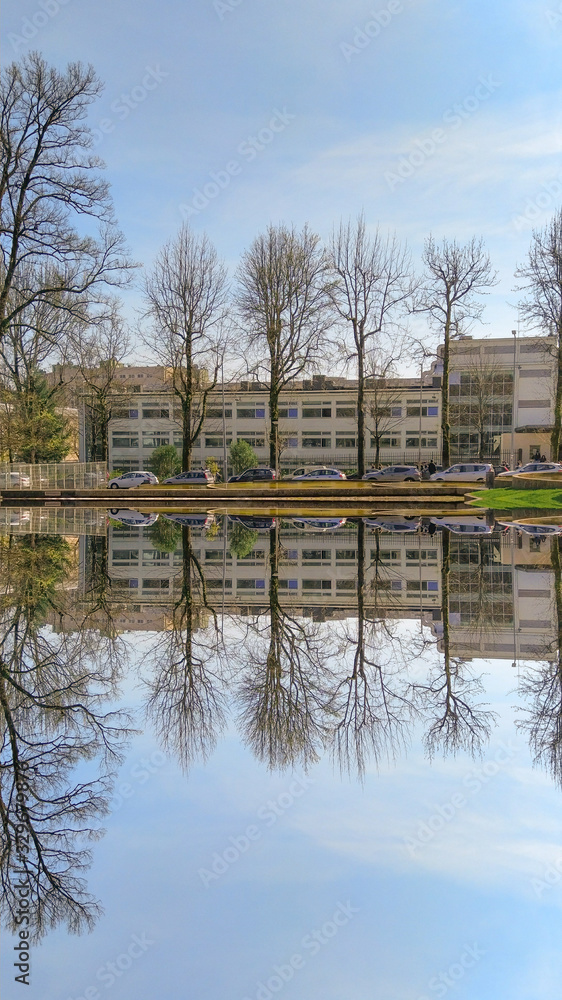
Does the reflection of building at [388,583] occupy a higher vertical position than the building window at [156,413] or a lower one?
lower

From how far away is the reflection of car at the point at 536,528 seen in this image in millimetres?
22087

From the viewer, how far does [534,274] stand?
46.3 meters

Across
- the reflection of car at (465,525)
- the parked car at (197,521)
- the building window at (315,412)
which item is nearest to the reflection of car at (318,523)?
the parked car at (197,521)

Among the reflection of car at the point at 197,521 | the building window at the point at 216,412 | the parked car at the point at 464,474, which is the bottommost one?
the reflection of car at the point at 197,521

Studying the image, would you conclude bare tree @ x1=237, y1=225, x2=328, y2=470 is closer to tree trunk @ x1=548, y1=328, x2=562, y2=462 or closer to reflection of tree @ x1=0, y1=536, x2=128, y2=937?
tree trunk @ x1=548, y1=328, x2=562, y2=462

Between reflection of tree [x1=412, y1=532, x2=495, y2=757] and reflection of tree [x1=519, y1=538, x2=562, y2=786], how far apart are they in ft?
0.99

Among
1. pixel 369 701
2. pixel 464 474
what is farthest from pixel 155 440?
pixel 369 701

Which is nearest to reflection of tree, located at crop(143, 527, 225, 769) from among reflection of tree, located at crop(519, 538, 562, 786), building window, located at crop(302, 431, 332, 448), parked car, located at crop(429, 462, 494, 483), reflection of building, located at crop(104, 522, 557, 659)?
reflection of building, located at crop(104, 522, 557, 659)

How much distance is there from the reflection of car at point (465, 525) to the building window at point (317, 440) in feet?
204

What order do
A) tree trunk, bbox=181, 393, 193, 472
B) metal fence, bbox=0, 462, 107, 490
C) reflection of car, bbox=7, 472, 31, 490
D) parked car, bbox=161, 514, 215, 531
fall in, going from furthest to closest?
metal fence, bbox=0, 462, 107, 490 → reflection of car, bbox=7, 472, 31, 490 → tree trunk, bbox=181, 393, 193, 472 → parked car, bbox=161, 514, 215, 531

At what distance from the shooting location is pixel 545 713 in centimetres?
585

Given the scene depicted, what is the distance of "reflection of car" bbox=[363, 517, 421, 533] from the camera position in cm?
2431

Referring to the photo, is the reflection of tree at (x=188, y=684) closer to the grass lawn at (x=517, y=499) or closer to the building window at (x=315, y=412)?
the grass lawn at (x=517, y=499)

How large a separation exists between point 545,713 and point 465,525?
66.5 feet
